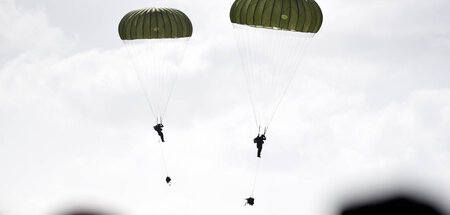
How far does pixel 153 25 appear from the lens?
33812 mm

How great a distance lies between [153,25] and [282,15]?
8524 millimetres

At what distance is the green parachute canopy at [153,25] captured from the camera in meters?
33.8

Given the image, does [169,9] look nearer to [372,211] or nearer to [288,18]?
[288,18]

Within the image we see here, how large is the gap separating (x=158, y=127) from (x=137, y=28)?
654 centimetres

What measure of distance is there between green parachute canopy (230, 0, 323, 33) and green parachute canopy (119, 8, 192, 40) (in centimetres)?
506

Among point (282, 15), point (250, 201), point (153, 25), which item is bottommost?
point (250, 201)

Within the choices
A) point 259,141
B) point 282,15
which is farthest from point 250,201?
point 282,15

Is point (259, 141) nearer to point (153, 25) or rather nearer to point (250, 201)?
point (250, 201)

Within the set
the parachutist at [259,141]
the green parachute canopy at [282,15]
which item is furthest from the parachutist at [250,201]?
the green parachute canopy at [282,15]

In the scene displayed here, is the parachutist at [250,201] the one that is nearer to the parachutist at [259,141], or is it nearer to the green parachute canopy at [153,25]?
the parachutist at [259,141]

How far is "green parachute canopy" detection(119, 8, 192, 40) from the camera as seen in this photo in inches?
1332

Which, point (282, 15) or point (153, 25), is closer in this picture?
point (282, 15)

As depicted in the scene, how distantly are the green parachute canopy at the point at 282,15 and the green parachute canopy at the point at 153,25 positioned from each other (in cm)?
506

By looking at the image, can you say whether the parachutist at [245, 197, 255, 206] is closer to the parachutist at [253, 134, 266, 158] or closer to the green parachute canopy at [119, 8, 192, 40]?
the parachutist at [253, 134, 266, 158]
